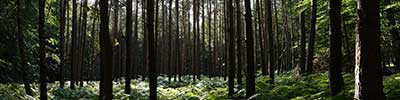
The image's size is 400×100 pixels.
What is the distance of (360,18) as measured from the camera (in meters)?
5.45

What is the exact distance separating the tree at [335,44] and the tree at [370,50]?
12.0 feet

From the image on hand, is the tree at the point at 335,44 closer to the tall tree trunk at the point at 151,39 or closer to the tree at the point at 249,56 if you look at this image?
the tree at the point at 249,56

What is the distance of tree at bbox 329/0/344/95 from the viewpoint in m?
9.02

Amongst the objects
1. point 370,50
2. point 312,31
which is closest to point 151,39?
point 312,31

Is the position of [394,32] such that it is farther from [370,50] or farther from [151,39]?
[370,50]

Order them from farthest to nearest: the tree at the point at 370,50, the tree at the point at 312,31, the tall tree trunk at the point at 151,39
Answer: the tree at the point at 312,31
the tall tree trunk at the point at 151,39
the tree at the point at 370,50

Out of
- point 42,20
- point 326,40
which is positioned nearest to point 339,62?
point 42,20

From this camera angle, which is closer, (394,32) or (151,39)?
(151,39)

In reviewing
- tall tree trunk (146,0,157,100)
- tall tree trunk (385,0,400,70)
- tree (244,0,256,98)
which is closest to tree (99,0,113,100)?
tall tree trunk (146,0,157,100)

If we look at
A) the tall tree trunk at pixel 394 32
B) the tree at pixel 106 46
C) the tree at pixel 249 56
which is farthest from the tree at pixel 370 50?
the tall tree trunk at pixel 394 32

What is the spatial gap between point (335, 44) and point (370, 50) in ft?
12.4

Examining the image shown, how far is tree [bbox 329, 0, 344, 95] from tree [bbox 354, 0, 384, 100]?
3653mm

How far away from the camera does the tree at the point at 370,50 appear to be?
5367 mm

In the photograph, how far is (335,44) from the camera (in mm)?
9055
